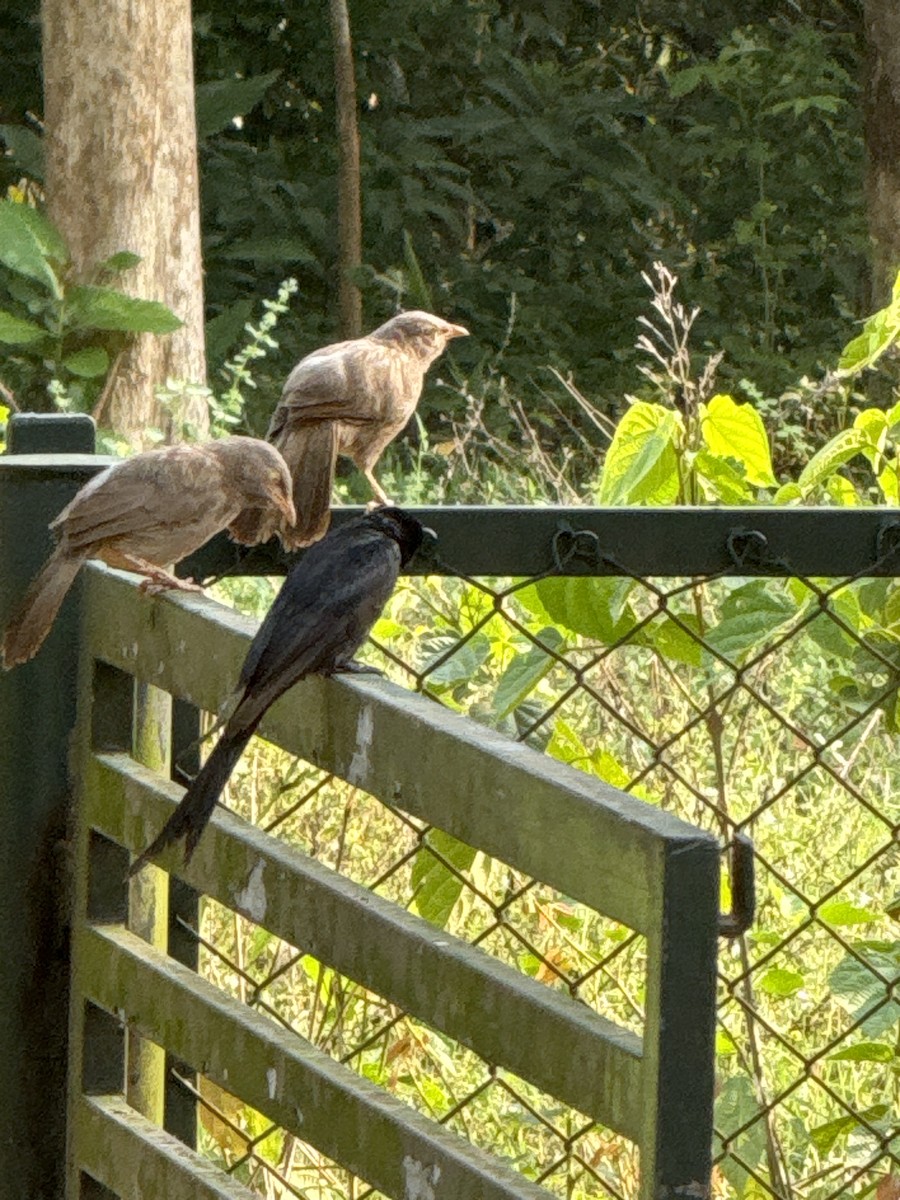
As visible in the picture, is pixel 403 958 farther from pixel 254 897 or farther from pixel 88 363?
pixel 88 363

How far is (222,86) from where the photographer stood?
972cm

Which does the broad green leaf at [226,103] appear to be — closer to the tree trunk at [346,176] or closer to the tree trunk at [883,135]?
the tree trunk at [346,176]

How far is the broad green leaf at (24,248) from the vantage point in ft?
24.8

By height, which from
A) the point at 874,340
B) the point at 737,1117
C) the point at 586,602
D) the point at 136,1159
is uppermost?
the point at 874,340

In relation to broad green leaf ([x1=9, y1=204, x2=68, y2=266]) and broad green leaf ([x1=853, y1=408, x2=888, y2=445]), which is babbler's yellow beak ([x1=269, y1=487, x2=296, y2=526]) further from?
broad green leaf ([x1=9, y1=204, x2=68, y2=266])

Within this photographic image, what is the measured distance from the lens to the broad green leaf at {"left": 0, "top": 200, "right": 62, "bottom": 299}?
7566 mm

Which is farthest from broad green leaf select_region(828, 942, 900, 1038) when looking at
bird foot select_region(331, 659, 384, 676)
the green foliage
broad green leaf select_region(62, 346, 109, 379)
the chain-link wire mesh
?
broad green leaf select_region(62, 346, 109, 379)

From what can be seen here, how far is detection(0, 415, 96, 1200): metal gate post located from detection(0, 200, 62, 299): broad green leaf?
19.0 ft

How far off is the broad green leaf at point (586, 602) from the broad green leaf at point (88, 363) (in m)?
5.61

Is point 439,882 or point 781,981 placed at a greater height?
point 439,882

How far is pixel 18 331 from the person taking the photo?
753cm

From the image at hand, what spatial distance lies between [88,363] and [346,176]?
288 cm

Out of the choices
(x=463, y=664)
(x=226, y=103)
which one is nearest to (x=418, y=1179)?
(x=463, y=664)

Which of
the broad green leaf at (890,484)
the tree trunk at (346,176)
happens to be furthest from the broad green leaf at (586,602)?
the tree trunk at (346,176)
